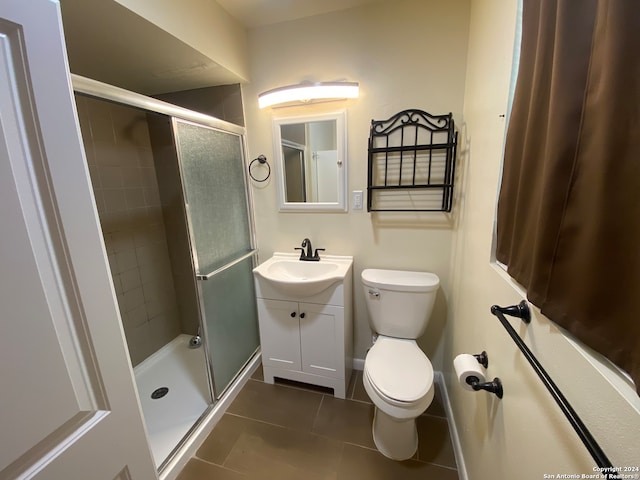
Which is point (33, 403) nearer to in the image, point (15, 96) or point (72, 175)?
point (72, 175)

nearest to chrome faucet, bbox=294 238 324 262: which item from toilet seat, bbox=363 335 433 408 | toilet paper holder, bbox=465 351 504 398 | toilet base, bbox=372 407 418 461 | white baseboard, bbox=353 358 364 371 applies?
toilet seat, bbox=363 335 433 408

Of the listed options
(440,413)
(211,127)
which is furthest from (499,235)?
(211,127)

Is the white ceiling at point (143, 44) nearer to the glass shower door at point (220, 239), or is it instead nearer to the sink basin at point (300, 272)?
the glass shower door at point (220, 239)

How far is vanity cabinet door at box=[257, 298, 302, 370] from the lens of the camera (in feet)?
5.41

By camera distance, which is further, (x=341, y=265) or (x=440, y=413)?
(x=341, y=265)

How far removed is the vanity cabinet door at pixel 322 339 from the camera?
158 cm

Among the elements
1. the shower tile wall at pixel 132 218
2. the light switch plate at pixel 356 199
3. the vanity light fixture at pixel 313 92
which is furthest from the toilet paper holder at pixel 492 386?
the shower tile wall at pixel 132 218

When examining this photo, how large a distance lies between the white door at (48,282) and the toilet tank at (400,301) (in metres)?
1.27

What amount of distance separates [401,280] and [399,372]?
19.9 inches

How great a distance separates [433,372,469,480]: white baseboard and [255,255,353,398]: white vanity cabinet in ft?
2.07

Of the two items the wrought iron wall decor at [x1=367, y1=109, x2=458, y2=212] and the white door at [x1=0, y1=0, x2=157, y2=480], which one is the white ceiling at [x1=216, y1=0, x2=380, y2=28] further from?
the white door at [x1=0, y1=0, x2=157, y2=480]

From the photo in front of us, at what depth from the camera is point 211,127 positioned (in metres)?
1.50

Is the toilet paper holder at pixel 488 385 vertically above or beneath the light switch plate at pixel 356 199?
beneath

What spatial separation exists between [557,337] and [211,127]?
5.69 ft
